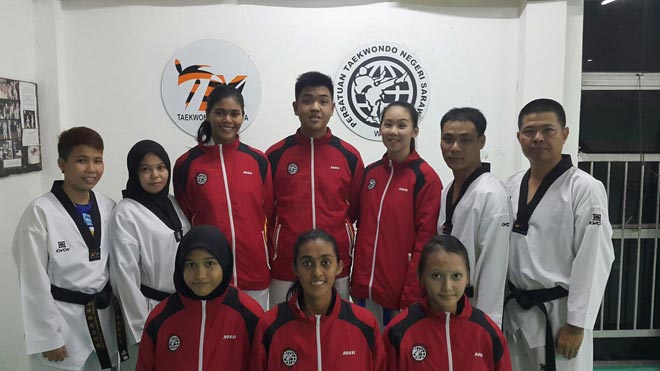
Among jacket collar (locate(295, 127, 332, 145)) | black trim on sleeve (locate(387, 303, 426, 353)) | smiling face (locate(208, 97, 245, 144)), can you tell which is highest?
smiling face (locate(208, 97, 245, 144))

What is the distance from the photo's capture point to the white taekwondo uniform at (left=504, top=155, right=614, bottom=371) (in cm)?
187

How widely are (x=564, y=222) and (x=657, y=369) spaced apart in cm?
244

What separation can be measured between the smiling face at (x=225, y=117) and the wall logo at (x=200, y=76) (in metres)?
1.03

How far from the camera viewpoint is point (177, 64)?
3.19 m

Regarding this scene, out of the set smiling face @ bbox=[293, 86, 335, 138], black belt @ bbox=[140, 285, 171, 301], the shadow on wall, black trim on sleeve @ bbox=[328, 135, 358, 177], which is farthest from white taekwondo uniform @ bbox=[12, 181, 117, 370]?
the shadow on wall

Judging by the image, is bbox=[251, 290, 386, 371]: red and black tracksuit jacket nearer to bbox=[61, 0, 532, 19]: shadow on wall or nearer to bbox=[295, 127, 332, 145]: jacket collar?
bbox=[295, 127, 332, 145]: jacket collar

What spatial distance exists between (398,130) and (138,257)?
1259 mm

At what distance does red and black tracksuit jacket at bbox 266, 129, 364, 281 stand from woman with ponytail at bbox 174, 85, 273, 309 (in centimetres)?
9

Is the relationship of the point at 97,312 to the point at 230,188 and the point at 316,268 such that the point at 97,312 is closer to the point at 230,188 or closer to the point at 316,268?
the point at 230,188

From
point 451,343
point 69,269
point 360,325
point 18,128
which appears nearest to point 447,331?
point 451,343

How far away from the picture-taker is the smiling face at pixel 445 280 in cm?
163

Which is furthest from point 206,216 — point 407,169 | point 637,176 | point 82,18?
point 637,176

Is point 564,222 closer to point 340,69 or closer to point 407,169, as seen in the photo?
point 407,169

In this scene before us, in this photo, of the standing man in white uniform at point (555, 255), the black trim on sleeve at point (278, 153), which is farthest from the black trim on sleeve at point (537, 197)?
the black trim on sleeve at point (278, 153)
